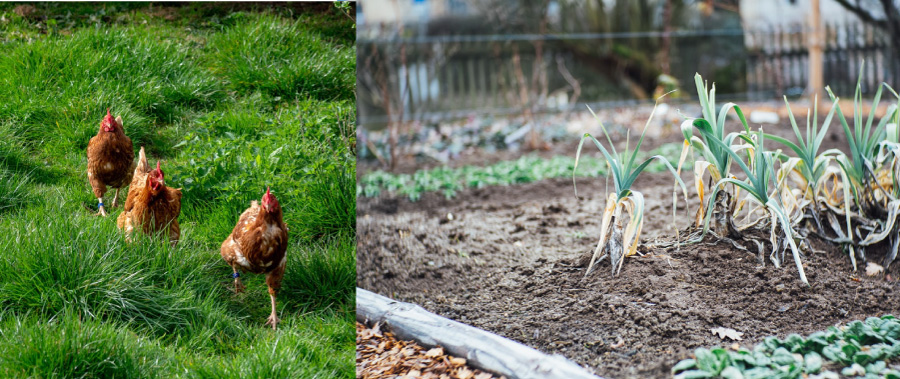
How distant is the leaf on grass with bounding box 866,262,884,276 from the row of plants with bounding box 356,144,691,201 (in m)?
1.99

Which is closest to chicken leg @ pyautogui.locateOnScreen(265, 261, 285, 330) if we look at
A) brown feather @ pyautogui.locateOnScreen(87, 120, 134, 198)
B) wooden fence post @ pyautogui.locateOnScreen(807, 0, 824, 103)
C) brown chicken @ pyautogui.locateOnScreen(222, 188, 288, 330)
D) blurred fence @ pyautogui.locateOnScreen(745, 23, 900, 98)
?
brown chicken @ pyautogui.locateOnScreen(222, 188, 288, 330)

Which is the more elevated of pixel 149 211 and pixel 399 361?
pixel 149 211

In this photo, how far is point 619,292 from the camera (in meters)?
2.29

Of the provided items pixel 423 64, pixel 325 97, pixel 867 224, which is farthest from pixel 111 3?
pixel 423 64

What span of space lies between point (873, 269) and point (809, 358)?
3.04ft

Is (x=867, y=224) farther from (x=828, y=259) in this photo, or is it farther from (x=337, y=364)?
(x=337, y=364)

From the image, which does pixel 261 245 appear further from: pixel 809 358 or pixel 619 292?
pixel 809 358

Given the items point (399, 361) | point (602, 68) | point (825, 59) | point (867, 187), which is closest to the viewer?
point (399, 361)

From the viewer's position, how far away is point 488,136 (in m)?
6.51

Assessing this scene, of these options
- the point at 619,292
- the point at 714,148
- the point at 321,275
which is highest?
the point at 714,148

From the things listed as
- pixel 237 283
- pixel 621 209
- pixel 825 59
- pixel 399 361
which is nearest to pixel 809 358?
pixel 621 209

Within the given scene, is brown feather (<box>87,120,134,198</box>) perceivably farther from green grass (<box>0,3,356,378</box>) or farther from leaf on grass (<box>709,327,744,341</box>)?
leaf on grass (<box>709,327,744,341</box>)

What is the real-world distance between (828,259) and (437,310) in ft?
5.29

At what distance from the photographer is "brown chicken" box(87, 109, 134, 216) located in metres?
2.06
